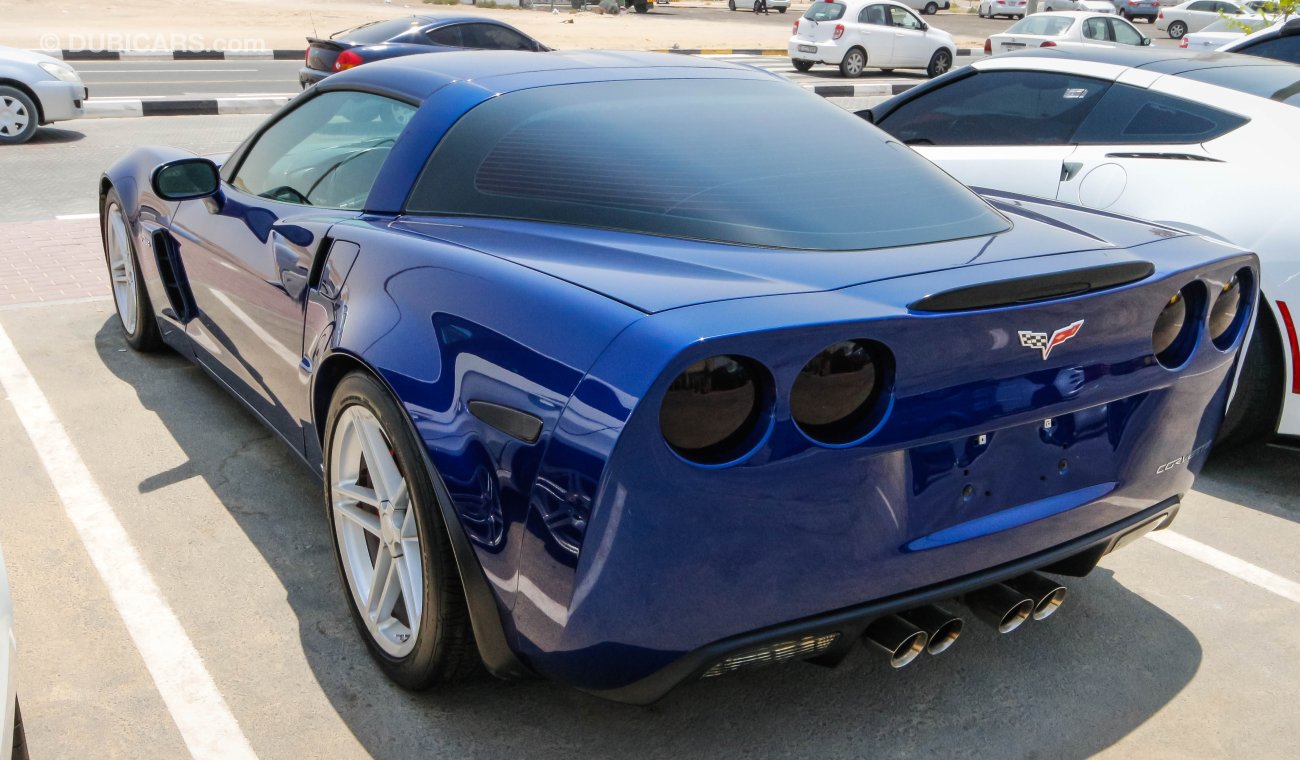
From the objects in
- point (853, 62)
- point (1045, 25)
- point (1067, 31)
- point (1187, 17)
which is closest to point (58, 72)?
point (853, 62)

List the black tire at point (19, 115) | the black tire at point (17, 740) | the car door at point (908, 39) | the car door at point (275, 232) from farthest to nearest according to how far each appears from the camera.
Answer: the car door at point (908, 39)
the black tire at point (19, 115)
the car door at point (275, 232)
the black tire at point (17, 740)

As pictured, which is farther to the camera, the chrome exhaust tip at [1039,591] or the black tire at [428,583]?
the chrome exhaust tip at [1039,591]

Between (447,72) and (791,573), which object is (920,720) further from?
(447,72)

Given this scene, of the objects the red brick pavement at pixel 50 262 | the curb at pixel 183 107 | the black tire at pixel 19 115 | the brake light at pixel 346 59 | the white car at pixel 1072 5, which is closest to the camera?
the red brick pavement at pixel 50 262

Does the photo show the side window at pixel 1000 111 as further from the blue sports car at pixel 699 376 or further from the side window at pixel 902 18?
the side window at pixel 902 18

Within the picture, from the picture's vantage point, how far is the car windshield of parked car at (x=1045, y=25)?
22750mm

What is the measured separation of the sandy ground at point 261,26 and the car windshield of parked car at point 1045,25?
25.2 feet

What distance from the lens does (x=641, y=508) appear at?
2127 millimetres

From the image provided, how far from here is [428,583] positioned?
8.52 ft

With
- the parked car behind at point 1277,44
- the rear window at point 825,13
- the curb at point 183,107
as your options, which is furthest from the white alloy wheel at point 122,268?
the rear window at point 825,13

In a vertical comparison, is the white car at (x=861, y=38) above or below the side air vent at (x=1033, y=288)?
below

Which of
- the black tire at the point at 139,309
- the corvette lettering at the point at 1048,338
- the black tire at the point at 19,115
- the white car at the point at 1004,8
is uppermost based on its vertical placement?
the corvette lettering at the point at 1048,338

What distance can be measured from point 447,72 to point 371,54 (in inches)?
461

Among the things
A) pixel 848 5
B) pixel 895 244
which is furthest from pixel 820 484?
pixel 848 5
